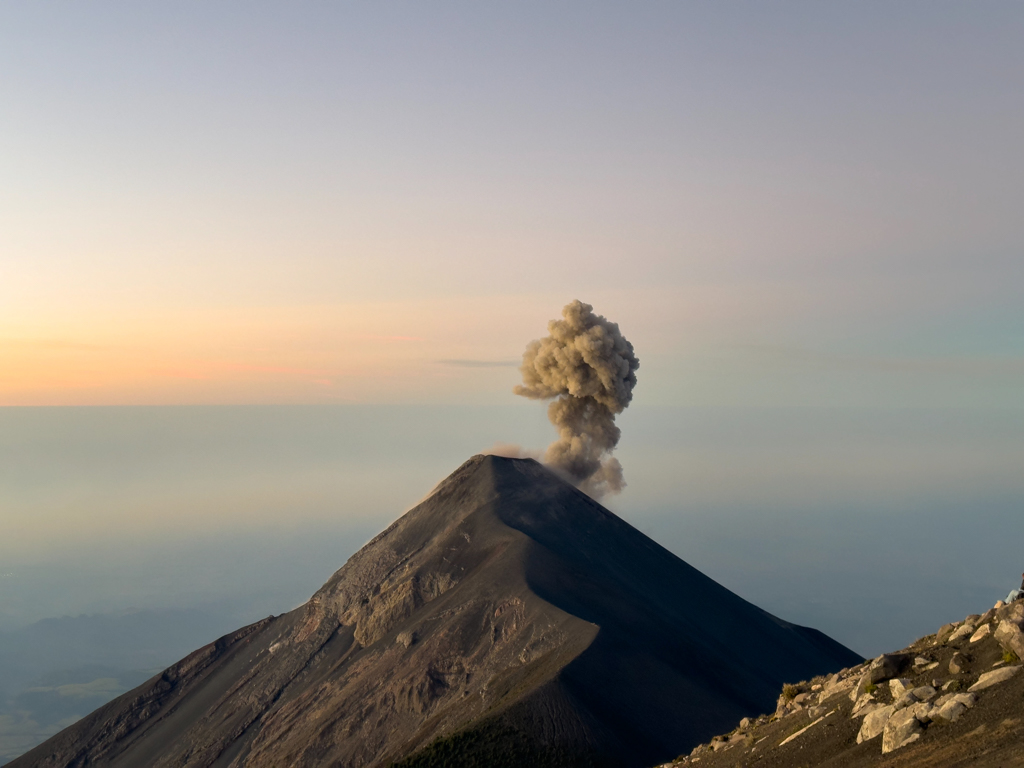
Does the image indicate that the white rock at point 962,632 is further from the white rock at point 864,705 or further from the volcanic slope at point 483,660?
the volcanic slope at point 483,660

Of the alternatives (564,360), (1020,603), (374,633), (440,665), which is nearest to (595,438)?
(564,360)

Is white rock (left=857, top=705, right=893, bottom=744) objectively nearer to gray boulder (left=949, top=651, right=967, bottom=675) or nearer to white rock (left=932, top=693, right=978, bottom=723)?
white rock (left=932, top=693, right=978, bottom=723)

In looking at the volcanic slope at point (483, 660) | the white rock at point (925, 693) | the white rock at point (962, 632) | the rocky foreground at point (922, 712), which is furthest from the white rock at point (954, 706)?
the volcanic slope at point (483, 660)

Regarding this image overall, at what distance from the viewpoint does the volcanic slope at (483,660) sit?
4641 cm

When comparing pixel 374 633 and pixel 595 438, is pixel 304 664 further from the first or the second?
pixel 595 438

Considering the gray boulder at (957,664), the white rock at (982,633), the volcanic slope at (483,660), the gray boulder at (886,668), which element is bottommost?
the volcanic slope at (483,660)

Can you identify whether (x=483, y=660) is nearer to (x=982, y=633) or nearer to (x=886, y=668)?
(x=886, y=668)

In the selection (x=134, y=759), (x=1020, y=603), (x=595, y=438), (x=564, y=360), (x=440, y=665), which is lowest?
(x=134, y=759)

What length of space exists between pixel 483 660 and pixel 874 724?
1410 inches

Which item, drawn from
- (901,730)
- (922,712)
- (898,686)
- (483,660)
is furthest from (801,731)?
(483,660)

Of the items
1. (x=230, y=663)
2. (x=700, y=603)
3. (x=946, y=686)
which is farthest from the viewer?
(x=230, y=663)

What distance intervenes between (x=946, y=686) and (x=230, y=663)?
70766 millimetres

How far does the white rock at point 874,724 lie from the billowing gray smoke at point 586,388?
7109 centimetres

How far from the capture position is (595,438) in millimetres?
97062
